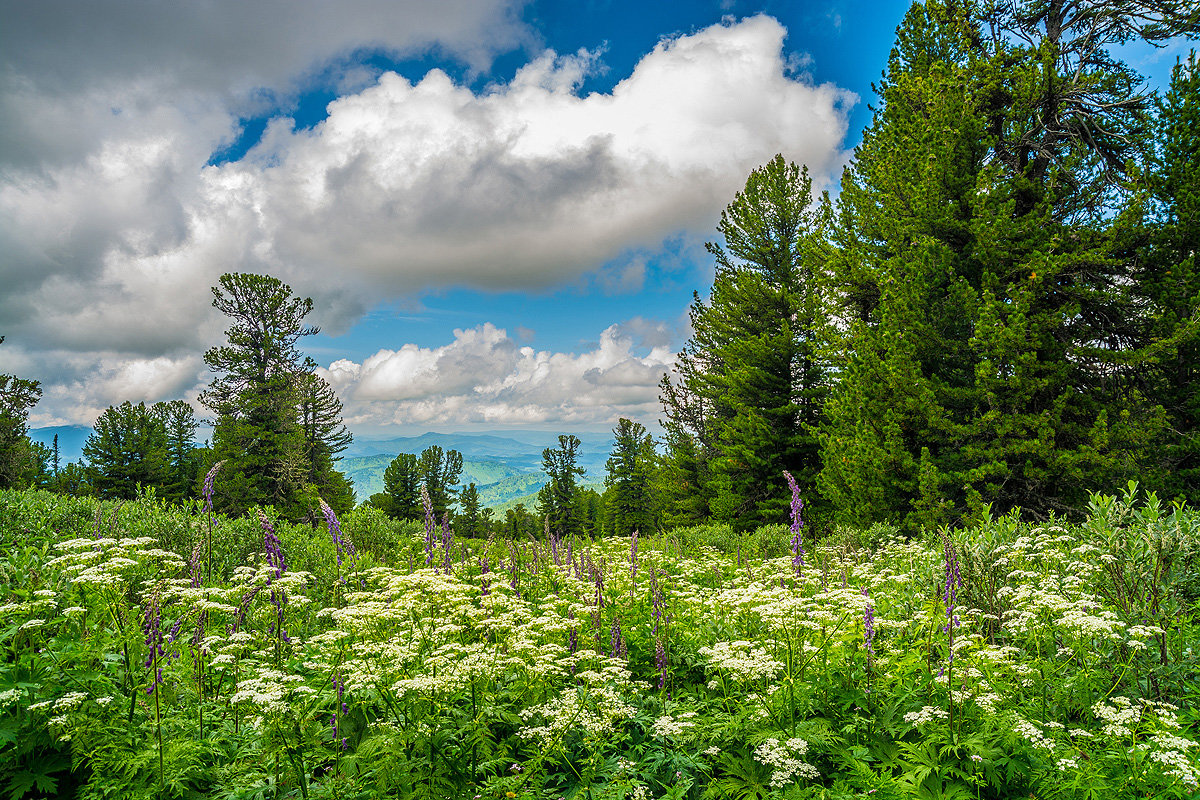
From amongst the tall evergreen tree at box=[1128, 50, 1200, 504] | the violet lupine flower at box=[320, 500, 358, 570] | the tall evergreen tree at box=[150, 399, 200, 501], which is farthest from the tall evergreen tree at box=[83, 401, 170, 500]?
the tall evergreen tree at box=[1128, 50, 1200, 504]

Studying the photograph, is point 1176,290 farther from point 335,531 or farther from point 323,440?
point 323,440

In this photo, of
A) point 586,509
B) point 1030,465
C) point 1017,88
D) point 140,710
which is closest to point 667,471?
point 1030,465

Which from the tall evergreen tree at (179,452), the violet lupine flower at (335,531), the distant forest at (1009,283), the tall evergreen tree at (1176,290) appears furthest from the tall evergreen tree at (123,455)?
the tall evergreen tree at (1176,290)

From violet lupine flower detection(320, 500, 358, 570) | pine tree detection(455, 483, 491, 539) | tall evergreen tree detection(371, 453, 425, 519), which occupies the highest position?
tall evergreen tree detection(371, 453, 425, 519)

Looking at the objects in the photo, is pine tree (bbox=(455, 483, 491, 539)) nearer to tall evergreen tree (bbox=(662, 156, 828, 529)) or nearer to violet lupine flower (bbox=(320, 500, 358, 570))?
tall evergreen tree (bbox=(662, 156, 828, 529))

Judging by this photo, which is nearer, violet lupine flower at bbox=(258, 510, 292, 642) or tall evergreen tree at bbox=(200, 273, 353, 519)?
violet lupine flower at bbox=(258, 510, 292, 642)

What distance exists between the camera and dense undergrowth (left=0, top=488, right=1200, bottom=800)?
2.82 meters

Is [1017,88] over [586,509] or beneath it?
over

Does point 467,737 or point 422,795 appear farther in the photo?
point 467,737

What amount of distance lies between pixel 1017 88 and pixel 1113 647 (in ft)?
50.6

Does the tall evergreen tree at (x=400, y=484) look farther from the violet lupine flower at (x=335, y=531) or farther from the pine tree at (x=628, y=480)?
the violet lupine flower at (x=335, y=531)

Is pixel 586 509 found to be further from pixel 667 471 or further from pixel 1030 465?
pixel 1030 465

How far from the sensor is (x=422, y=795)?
8.93 feet

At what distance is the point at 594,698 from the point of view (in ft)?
11.5
